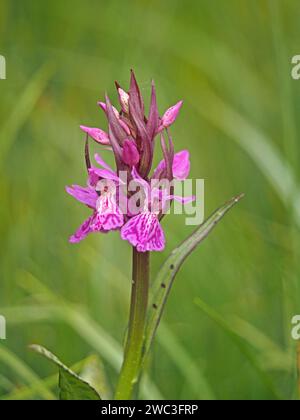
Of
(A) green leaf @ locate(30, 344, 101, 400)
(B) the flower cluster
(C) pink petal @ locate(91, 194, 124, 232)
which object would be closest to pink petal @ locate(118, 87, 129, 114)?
(B) the flower cluster

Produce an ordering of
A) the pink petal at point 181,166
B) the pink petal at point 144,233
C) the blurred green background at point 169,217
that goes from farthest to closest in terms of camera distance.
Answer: the blurred green background at point 169,217
the pink petal at point 181,166
the pink petal at point 144,233

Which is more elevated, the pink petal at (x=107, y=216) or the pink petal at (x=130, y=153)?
the pink petal at (x=130, y=153)

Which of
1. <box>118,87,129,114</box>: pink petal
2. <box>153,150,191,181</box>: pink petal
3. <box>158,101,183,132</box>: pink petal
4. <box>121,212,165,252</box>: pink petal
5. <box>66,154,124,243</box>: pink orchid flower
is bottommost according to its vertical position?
<box>121,212,165,252</box>: pink petal

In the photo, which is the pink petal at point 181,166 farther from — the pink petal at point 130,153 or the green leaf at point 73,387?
the green leaf at point 73,387

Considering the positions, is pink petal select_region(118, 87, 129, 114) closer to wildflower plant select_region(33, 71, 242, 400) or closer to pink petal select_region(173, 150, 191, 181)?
wildflower plant select_region(33, 71, 242, 400)

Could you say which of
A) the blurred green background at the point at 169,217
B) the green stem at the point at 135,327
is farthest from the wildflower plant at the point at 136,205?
the blurred green background at the point at 169,217

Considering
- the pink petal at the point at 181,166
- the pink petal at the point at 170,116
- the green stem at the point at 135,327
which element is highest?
the pink petal at the point at 170,116

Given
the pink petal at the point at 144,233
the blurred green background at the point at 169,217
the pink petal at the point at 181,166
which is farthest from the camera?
the blurred green background at the point at 169,217
